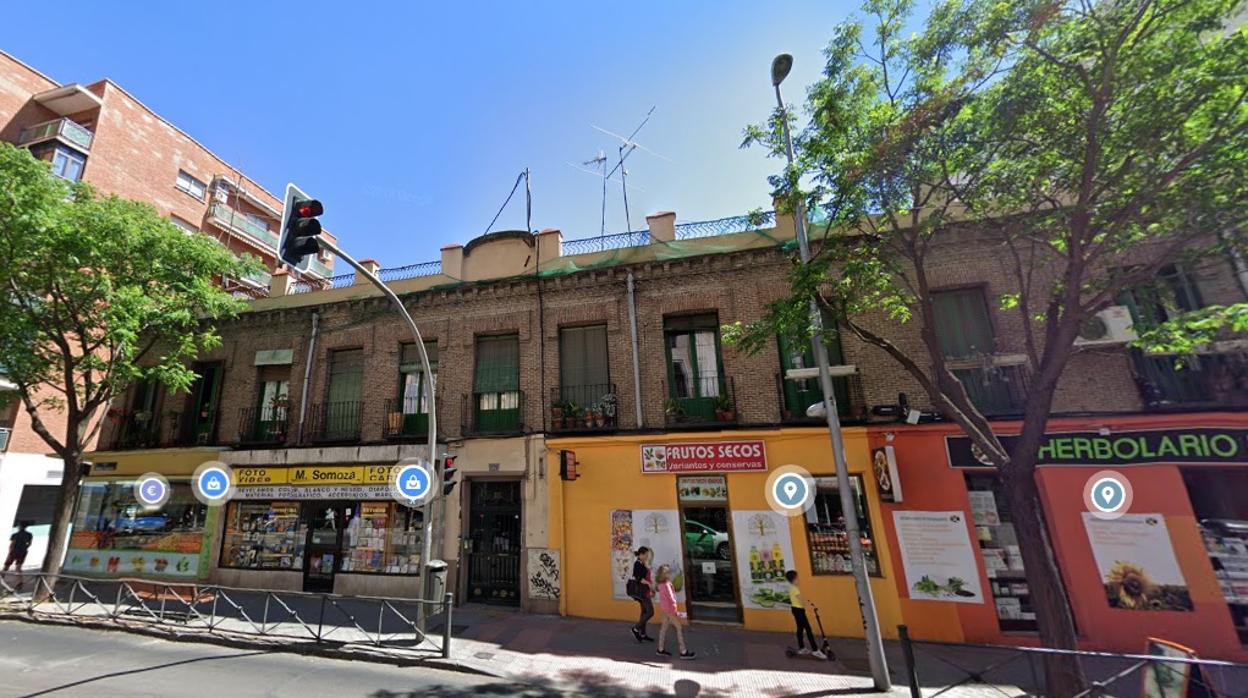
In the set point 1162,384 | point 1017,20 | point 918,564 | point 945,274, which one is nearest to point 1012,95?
point 1017,20

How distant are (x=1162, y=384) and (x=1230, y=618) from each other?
4061 mm

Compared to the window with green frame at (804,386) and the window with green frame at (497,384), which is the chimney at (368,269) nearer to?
the window with green frame at (497,384)

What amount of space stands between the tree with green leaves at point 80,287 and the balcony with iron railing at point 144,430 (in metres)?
2.60

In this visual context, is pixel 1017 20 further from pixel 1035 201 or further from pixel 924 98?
pixel 1035 201

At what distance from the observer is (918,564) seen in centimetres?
942

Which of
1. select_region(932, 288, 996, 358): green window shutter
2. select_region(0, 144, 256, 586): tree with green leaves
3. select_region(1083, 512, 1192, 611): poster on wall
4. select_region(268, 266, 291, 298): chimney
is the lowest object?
select_region(1083, 512, 1192, 611): poster on wall

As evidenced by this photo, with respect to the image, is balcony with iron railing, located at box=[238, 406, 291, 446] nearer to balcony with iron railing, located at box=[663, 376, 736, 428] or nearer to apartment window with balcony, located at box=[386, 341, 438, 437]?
apartment window with balcony, located at box=[386, 341, 438, 437]

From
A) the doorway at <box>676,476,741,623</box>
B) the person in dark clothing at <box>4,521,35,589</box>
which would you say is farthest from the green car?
the person in dark clothing at <box>4,521,35,589</box>

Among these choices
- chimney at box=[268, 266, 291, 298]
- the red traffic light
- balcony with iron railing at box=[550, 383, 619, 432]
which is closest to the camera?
the red traffic light

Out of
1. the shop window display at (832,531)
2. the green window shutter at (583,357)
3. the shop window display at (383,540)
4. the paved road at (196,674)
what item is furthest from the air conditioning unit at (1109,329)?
the shop window display at (383,540)

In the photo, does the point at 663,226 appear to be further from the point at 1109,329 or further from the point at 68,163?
the point at 68,163

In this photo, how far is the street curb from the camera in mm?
7965

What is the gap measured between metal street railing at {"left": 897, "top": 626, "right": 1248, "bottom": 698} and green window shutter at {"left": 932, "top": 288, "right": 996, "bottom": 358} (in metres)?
5.76

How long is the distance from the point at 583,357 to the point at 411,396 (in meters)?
5.15
